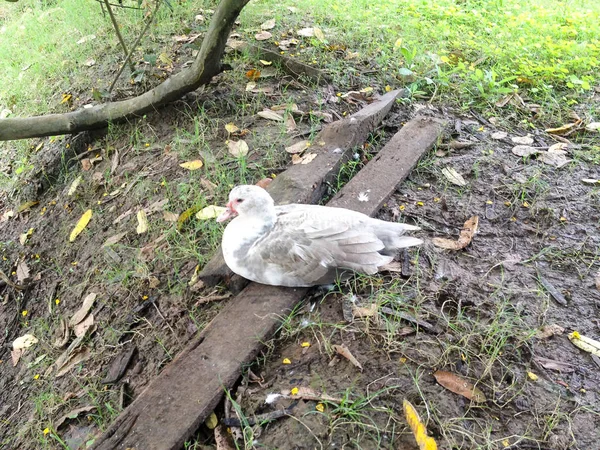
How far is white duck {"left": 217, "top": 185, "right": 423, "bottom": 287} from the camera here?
2248 millimetres

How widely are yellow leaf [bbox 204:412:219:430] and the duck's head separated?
2.99 feet

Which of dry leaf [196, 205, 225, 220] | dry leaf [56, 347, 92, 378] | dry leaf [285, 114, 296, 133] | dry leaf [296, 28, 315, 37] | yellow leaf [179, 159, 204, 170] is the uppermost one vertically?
dry leaf [296, 28, 315, 37]

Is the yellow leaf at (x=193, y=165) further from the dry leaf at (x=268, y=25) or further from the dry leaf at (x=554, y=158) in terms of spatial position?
the dry leaf at (x=554, y=158)

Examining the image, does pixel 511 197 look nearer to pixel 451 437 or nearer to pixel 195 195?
pixel 451 437

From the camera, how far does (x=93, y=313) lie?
273 centimetres

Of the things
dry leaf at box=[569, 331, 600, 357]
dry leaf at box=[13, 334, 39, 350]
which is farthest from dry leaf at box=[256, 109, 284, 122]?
dry leaf at box=[569, 331, 600, 357]

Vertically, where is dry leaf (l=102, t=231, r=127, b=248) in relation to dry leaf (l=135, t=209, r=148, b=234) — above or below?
below

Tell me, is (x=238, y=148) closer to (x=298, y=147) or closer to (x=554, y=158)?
(x=298, y=147)

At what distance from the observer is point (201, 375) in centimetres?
200

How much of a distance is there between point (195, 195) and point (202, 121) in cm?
77

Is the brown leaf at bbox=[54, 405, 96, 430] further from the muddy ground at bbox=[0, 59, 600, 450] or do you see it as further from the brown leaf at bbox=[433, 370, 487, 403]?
the brown leaf at bbox=[433, 370, 487, 403]

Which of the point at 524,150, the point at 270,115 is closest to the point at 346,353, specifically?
the point at 270,115

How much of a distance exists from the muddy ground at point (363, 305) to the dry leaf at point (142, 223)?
0.07m

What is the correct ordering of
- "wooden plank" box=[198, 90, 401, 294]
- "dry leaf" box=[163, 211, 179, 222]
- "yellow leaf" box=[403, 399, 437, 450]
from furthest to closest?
"dry leaf" box=[163, 211, 179, 222] → "wooden plank" box=[198, 90, 401, 294] → "yellow leaf" box=[403, 399, 437, 450]
